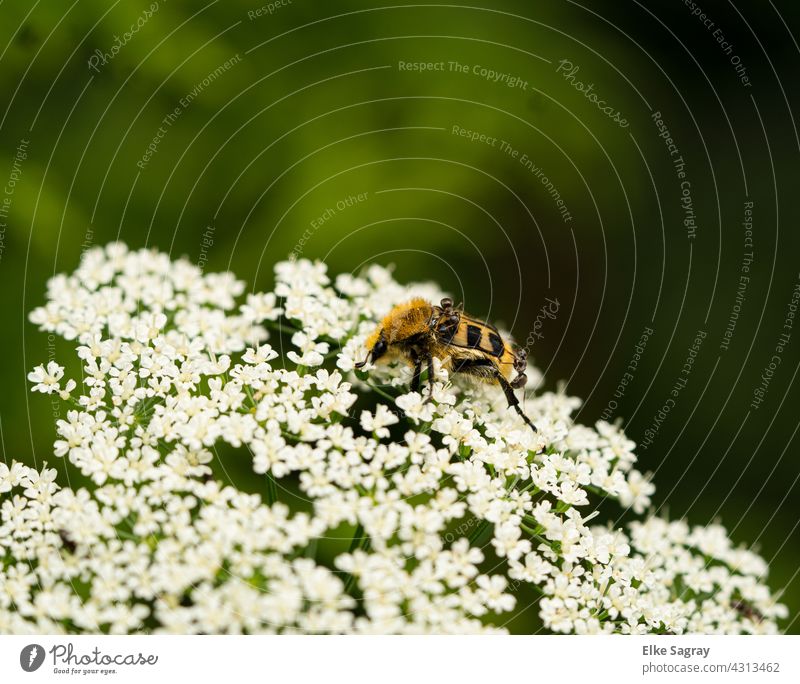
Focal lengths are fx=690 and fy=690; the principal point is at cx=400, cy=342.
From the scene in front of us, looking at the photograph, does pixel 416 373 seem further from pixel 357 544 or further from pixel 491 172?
pixel 491 172

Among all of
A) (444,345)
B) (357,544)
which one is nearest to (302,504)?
(357,544)

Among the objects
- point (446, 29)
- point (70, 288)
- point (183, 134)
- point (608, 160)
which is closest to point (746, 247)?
point (608, 160)

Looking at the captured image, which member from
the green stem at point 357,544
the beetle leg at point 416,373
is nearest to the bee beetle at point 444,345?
the beetle leg at point 416,373
